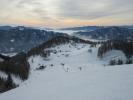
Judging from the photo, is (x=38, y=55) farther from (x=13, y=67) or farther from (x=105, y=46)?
(x=13, y=67)

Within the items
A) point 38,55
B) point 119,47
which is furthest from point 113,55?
point 38,55

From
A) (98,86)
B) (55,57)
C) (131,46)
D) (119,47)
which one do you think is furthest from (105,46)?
(98,86)

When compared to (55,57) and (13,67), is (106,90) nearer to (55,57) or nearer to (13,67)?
(13,67)

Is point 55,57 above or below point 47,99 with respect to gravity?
below

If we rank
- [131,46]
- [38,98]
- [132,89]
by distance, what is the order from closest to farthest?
[132,89] → [38,98] → [131,46]

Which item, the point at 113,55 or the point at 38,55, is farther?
the point at 38,55

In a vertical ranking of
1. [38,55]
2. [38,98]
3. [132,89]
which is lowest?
[38,55]

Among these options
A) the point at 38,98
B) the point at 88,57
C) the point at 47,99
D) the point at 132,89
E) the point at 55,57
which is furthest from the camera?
the point at 55,57

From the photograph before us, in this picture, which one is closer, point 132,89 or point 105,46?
point 132,89

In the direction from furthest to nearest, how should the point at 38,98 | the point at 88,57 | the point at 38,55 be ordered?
the point at 38,55
the point at 88,57
the point at 38,98
